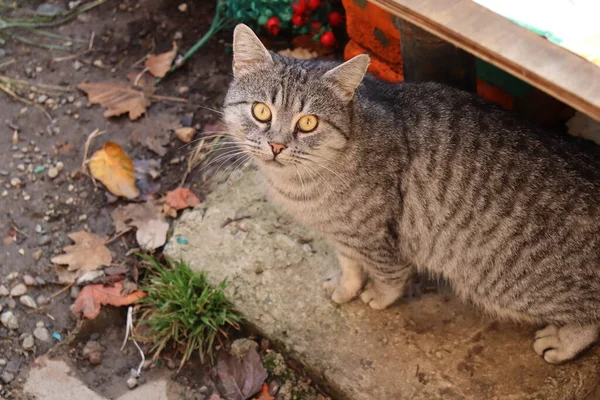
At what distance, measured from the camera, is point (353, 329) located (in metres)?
2.91

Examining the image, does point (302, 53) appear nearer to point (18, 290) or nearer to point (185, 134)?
point (185, 134)

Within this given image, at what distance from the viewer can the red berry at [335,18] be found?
356 cm

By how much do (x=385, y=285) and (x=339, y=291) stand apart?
8.8 inches

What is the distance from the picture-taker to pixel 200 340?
292cm

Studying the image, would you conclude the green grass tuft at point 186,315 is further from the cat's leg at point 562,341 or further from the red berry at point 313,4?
the red berry at point 313,4

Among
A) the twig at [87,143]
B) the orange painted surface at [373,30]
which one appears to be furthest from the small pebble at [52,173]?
the orange painted surface at [373,30]

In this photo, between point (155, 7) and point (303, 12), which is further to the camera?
point (155, 7)

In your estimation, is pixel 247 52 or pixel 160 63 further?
pixel 160 63

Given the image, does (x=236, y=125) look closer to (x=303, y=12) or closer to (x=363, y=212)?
(x=363, y=212)

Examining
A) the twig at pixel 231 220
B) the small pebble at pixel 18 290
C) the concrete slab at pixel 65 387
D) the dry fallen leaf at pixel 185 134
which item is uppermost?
the dry fallen leaf at pixel 185 134

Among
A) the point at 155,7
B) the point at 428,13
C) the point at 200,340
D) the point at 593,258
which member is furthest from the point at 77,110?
the point at 593,258

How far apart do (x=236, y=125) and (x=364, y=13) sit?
1.11 m

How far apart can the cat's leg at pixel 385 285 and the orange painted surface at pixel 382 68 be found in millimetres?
973

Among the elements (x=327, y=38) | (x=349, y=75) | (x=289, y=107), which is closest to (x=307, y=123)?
(x=289, y=107)
